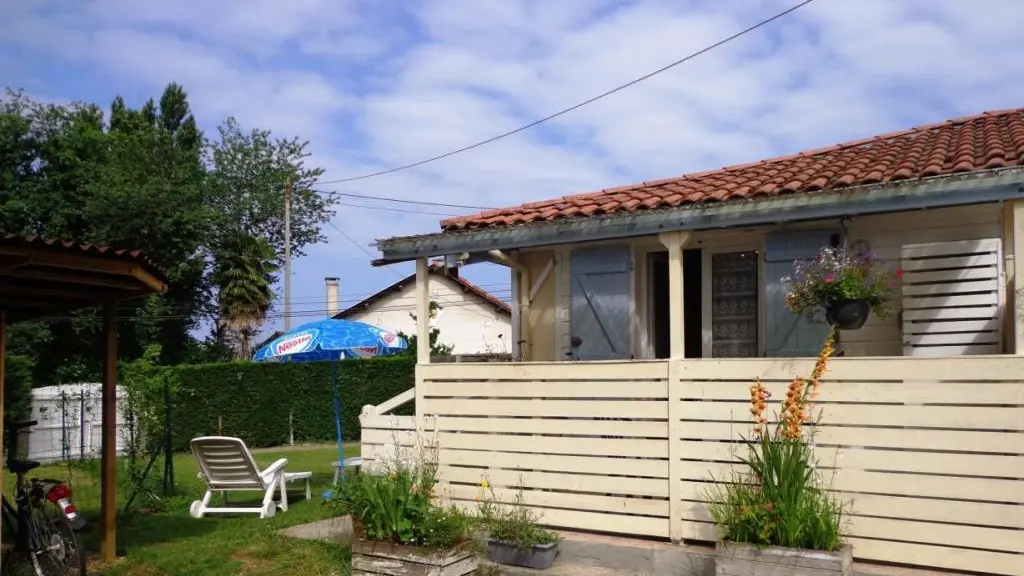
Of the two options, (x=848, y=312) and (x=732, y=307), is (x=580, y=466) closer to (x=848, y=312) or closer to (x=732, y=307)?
(x=848, y=312)

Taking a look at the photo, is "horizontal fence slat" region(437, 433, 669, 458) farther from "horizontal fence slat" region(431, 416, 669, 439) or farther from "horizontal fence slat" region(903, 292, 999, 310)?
"horizontal fence slat" region(903, 292, 999, 310)

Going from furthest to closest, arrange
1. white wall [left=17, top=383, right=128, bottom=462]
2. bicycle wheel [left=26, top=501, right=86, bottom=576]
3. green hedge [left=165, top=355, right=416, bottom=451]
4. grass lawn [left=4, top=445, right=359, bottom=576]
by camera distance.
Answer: green hedge [left=165, top=355, right=416, bottom=451], white wall [left=17, top=383, right=128, bottom=462], grass lawn [left=4, top=445, right=359, bottom=576], bicycle wheel [left=26, top=501, right=86, bottom=576]

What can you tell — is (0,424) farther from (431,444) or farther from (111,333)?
(431,444)

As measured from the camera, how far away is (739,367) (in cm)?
664

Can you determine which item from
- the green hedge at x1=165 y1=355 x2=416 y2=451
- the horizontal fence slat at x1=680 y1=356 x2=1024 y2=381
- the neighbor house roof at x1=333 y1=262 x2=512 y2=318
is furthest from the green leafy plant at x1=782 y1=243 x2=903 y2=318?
the neighbor house roof at x1=333 y1=262 x2=512 y2=318

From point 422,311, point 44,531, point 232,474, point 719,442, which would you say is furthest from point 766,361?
point 232,474

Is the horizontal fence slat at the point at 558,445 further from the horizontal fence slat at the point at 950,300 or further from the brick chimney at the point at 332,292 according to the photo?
the brick chimney at the point at 332,292

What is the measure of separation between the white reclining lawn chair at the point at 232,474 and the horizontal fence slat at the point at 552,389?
2.94 meters

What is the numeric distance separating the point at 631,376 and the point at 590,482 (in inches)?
38.2

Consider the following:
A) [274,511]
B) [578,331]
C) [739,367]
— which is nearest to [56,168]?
[274,511]

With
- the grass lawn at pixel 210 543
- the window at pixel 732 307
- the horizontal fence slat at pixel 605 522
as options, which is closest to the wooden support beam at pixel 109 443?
the grass lawn at pixel 210 543

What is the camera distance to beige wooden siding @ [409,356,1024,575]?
575 cm

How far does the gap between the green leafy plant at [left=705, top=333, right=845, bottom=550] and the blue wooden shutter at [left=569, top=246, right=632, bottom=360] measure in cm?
262

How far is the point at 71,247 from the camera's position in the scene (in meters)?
6.27
